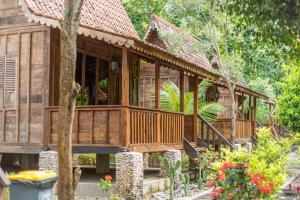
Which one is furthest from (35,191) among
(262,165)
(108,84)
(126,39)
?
(108,84)

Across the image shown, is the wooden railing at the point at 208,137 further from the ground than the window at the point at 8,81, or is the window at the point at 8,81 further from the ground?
the window at the point at 8,81

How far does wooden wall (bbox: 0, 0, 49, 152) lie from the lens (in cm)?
1359

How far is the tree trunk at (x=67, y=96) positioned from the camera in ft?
24.2

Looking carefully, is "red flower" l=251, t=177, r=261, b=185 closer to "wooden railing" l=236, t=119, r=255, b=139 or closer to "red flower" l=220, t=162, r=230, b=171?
"red flower" l=220, t=162, r=230, b=171

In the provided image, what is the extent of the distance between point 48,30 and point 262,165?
7139 mm

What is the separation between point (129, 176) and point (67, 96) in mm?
4927

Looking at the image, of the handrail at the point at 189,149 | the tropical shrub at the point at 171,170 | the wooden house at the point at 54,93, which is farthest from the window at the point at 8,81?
the handrail at the point at 189,149

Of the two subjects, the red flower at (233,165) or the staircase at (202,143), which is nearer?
the red flower at (233,165)

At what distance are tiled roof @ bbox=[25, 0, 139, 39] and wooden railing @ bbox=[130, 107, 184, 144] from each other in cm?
207

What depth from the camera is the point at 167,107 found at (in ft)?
61.0

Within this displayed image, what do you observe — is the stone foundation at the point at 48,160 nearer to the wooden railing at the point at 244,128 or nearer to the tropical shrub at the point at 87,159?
the tropical shrub at the point at 87,159

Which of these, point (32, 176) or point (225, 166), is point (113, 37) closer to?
point (225, 166)

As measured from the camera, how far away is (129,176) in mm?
11906

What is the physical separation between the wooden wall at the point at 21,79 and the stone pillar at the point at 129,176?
257cm
